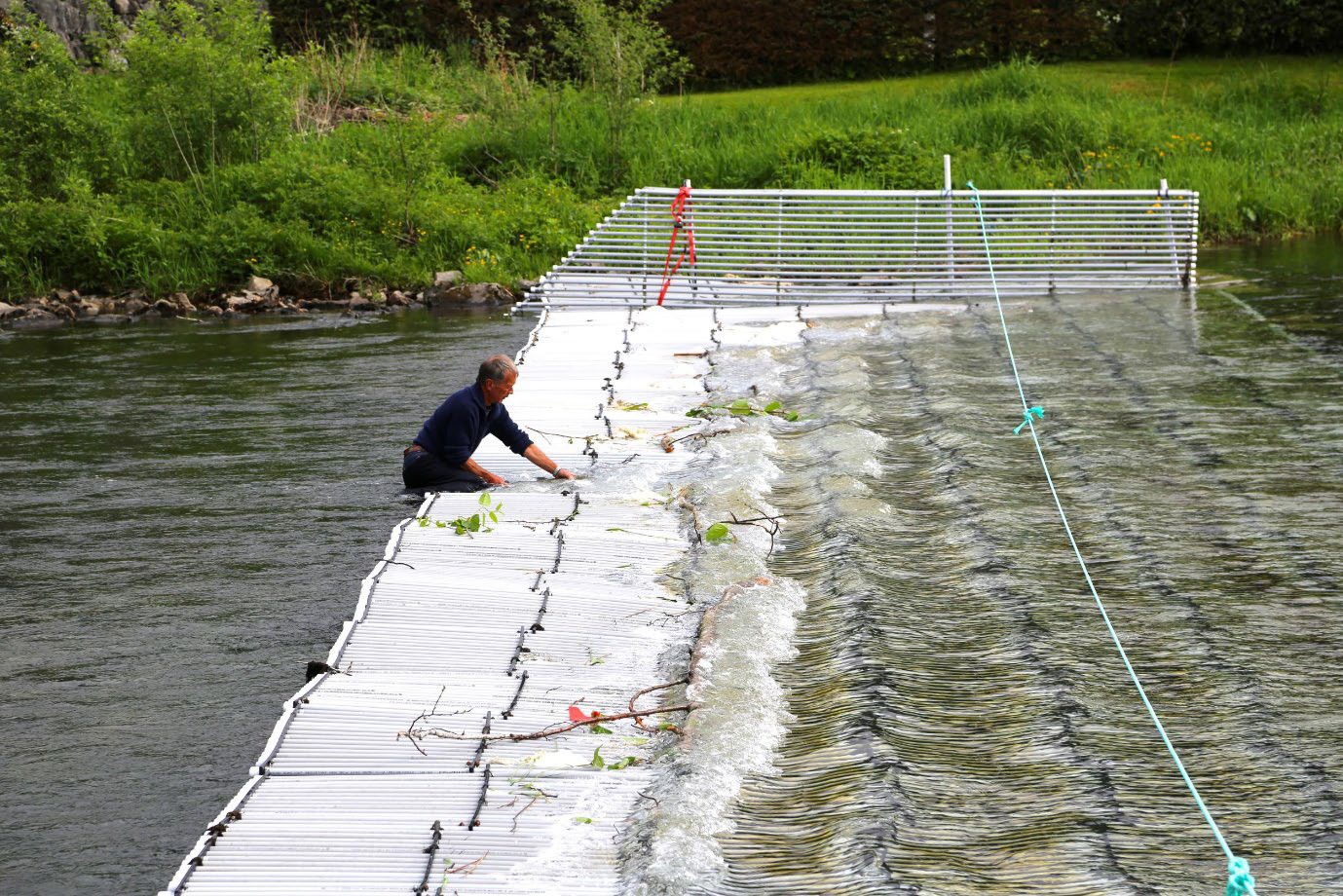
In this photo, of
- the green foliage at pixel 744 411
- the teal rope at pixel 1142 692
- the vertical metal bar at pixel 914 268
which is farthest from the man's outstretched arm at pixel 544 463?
the vertical metal bar at pixel 914 268

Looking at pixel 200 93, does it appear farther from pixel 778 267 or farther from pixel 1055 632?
pixel 1055 632

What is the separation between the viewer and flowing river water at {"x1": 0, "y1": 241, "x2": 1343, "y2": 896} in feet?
15.3

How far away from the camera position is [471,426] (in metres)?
8.48

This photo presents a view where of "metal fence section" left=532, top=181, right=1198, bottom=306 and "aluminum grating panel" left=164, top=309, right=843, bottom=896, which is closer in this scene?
"aluminum grating panel" left=164, top=309, right=843, bottom=896

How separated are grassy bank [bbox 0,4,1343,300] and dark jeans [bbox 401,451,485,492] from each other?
882 centimetres

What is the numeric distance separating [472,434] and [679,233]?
640cm

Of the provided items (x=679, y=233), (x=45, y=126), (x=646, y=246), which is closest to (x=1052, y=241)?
(x=679, y=233)

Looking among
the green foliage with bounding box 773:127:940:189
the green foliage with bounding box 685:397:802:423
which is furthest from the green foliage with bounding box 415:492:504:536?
the green foliage with bounding box 773:127:940:189

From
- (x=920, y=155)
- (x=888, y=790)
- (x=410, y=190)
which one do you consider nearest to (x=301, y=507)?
(x=888, y=790)

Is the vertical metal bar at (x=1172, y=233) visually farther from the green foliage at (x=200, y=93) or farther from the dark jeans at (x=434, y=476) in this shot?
the green foliage at (x=200, y=93)

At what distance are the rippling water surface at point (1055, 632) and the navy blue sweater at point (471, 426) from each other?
5.23 feet

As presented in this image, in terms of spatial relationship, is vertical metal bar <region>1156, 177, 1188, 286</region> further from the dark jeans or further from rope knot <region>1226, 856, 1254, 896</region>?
rope knot <region>1226, 856, 1254, 896</region>

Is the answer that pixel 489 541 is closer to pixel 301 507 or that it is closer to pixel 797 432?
pixel 301 507

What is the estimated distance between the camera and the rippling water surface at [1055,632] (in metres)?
4.49
